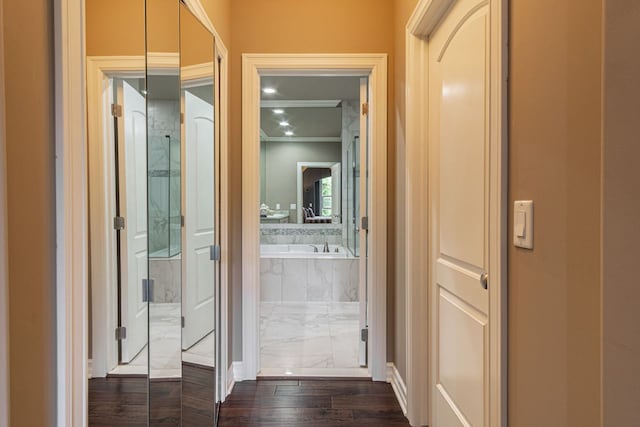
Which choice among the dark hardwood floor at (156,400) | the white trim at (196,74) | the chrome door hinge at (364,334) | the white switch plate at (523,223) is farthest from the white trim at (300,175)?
the white switch plate at (523,223)

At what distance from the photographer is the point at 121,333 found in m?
1.05

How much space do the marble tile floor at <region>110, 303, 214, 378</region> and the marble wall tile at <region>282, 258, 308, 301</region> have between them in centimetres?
249

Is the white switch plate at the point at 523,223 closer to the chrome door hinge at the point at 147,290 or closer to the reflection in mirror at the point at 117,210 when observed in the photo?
the reflection in mirror at the point at 117,210

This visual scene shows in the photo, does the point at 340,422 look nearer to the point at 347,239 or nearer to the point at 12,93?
the point at 12,93

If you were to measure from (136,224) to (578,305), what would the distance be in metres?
1.31

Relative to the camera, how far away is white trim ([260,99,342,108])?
15.1 ft

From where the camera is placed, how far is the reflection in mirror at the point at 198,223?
66.7 inches

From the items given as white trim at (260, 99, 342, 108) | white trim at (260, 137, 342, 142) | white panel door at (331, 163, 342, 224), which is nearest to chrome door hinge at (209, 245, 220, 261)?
white trim at (260, 99, 342, 108)

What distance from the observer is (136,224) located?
3.93 feet

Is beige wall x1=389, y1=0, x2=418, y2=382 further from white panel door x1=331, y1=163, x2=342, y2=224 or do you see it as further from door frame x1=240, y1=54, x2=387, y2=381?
white panel door x1=331, y1=163, x2=342, y2=224

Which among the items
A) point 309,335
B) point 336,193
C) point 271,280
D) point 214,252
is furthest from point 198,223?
point 336,193

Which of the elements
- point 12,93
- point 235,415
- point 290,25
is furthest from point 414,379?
point 290,25

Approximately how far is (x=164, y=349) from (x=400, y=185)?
1578 millimetres

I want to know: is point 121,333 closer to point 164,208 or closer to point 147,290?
point 147,290
